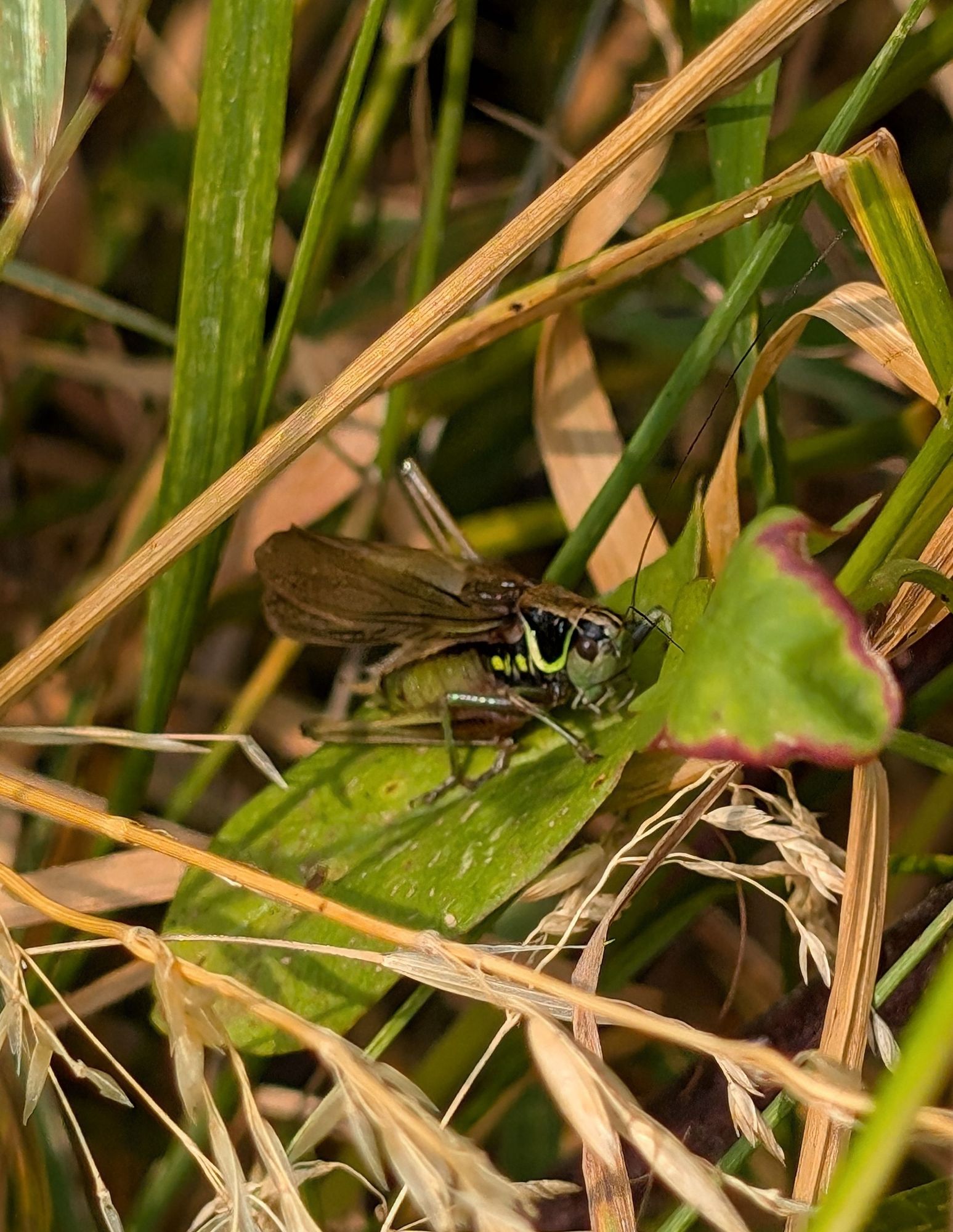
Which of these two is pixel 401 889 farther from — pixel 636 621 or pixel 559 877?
pixel 636 621

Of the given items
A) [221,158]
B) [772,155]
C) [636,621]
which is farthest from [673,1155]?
[772,155]

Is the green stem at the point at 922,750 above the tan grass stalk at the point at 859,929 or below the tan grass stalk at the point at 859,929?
above

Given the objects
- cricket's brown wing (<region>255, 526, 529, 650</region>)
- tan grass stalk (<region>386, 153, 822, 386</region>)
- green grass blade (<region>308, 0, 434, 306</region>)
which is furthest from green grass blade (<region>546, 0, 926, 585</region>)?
green grass blade (<region>308, 0, 434, 306</region>)

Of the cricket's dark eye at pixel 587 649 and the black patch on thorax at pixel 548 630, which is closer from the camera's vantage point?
the cricket's dark eye at pixel 587 649

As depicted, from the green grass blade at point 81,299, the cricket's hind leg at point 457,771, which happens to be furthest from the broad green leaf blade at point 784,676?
the green grass blade at point 81,299

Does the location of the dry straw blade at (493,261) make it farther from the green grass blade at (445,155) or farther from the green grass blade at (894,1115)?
the green grass blade at (894,1115)

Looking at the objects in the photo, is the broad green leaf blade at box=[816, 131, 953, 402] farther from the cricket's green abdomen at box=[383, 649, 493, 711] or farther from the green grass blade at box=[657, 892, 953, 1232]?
the cricket's green abdomen at box=[383, 649, 493, 711]
